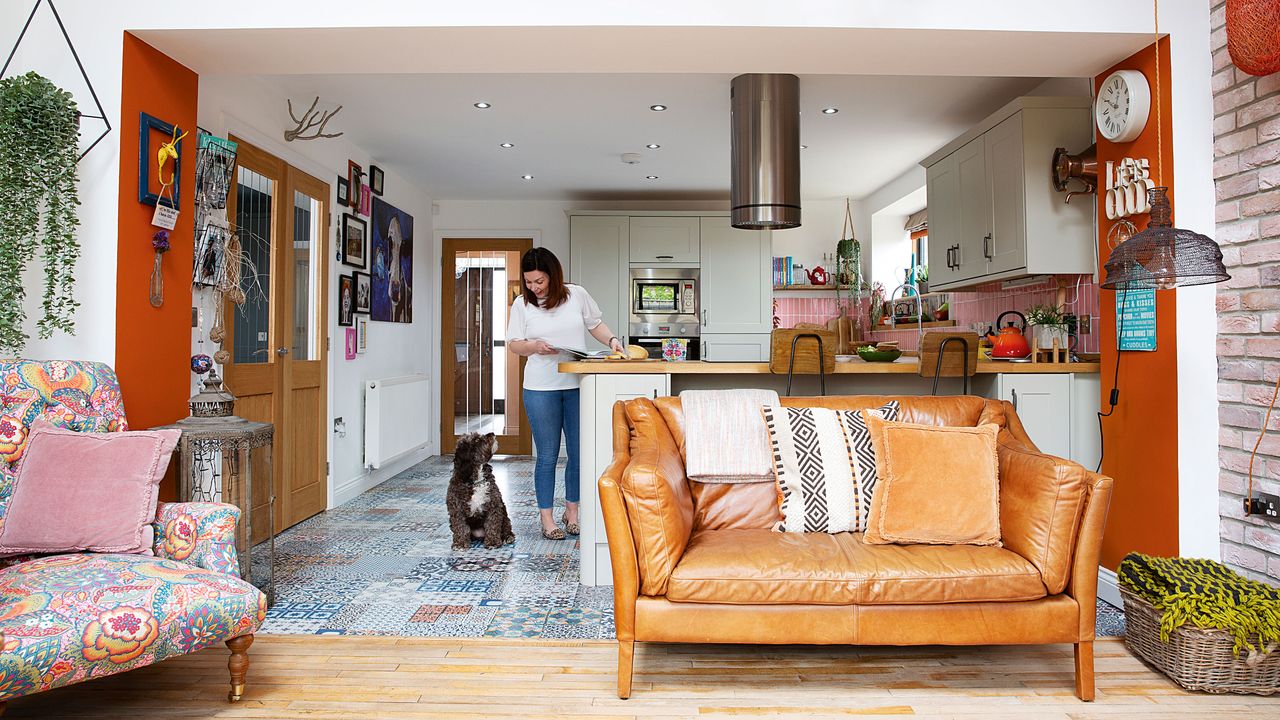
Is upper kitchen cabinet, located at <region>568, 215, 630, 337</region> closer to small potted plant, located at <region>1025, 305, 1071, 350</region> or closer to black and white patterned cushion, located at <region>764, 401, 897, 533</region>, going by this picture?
small potted plant, located at <region>1025, 305, 1071, 350</region>

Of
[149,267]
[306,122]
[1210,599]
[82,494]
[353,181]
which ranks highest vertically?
[306,122]

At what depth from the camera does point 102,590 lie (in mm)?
1775

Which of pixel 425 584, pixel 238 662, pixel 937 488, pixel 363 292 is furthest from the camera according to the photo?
pixel 363 292

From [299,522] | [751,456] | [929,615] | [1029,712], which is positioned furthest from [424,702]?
[299,522]

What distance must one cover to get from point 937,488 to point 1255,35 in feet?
5.37

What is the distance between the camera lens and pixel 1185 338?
2615 millimetres

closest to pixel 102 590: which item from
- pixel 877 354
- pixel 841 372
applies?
pixel 841 372

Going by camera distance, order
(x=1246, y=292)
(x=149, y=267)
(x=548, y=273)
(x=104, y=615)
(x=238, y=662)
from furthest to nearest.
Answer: (x=548, y=273) → (x=149, y=267) → (x=1246, y=292) → (x=238, y=662) → (x=104, y=615)

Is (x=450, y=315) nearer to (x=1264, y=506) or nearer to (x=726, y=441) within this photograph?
(x=726, y=441)

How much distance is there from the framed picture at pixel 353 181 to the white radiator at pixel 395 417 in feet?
4.06

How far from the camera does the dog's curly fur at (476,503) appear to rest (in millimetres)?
3611

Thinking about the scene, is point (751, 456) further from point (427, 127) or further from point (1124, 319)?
point (427, 127)

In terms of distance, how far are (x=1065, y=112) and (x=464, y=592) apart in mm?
3425

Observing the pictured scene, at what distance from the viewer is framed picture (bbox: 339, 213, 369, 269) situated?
4.88m
